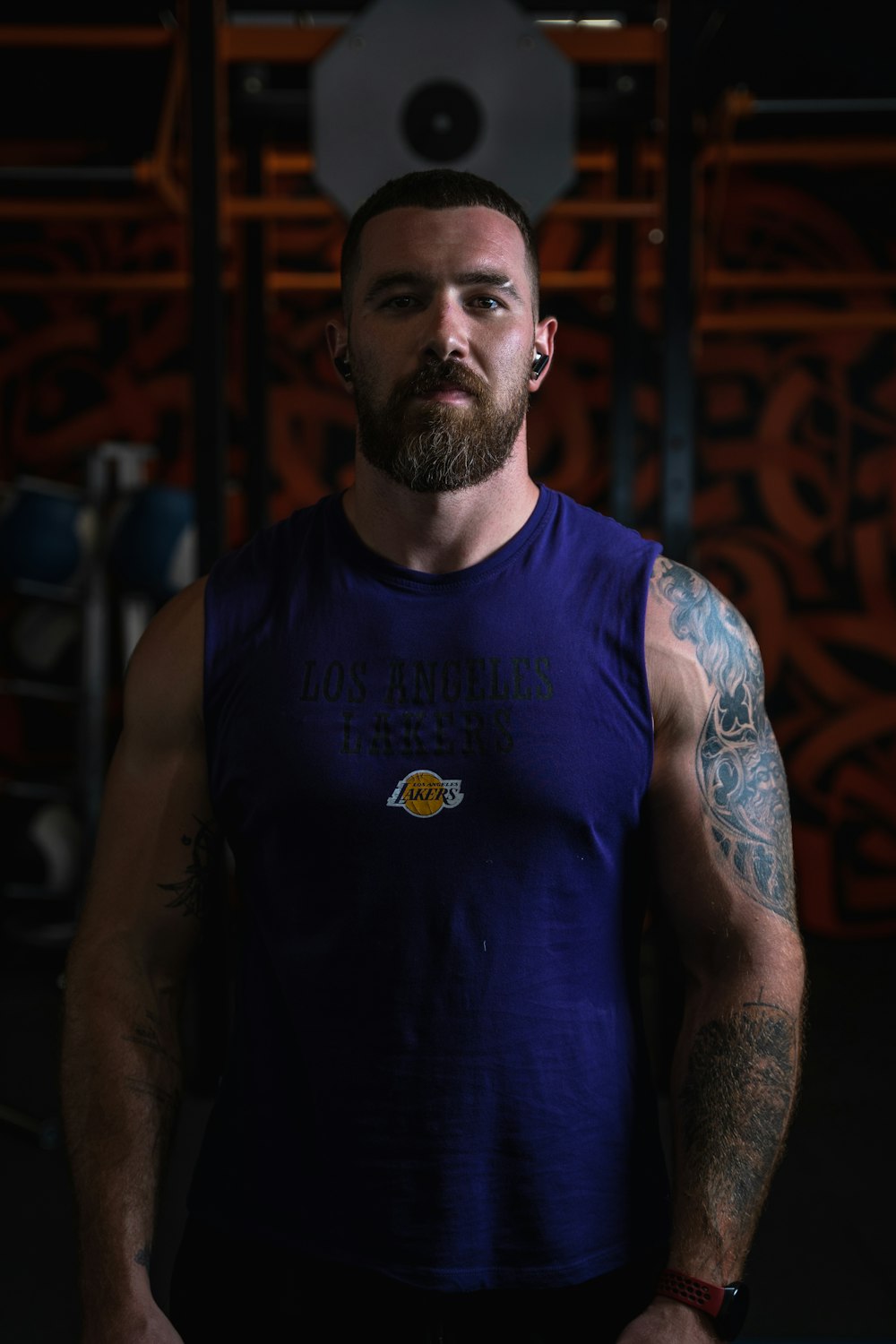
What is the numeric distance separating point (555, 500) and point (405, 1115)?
0.55 metres

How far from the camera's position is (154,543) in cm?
320

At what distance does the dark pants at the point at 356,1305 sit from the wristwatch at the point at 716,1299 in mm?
67

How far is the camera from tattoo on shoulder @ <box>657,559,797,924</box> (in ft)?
3.20

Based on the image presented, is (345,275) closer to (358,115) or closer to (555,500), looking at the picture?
(555,500)

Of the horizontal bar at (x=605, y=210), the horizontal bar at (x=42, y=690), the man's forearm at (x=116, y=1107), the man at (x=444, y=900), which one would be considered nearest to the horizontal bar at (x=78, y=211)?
the horizontal bar at (x=605, y=210)

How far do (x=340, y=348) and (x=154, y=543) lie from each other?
7.19ft

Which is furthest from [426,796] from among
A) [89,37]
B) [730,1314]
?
[89,37]

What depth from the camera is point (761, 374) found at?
12.1 feet

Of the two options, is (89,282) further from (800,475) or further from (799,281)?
(800,475)

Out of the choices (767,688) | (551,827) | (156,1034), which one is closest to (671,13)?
(551,827)

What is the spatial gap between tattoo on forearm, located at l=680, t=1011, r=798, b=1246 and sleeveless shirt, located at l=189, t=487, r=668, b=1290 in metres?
0.05

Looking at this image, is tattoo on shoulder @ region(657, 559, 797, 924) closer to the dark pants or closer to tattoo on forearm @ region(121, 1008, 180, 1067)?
the dark pants

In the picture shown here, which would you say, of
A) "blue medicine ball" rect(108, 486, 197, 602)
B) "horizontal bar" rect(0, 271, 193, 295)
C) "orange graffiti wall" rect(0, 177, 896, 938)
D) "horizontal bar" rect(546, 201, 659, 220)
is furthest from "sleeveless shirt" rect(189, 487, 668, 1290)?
"orange graffiti wall" rect(0, 177, 896, 938)

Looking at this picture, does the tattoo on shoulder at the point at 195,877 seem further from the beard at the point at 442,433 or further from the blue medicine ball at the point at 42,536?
the blue medicine ball at the point at 42,536
